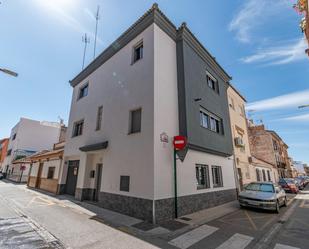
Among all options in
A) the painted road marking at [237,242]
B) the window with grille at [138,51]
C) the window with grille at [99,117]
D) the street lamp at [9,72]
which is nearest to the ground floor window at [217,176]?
the painted road marking at [237,242]

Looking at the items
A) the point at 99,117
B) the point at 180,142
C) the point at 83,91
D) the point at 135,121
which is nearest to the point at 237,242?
the point at 180,142

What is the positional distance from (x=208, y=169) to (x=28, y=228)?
9.15m

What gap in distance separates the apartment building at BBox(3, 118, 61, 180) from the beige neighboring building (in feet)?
111

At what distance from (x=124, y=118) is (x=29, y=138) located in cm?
3336

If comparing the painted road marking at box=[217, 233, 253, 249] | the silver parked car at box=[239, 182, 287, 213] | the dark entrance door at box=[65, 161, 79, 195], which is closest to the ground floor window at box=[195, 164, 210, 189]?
the silver parked car at box=[239, 182, 287, 213]

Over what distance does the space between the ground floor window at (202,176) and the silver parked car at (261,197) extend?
7.48 ft

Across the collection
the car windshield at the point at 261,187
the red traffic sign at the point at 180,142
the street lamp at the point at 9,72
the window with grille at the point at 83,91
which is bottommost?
the car windshield at the point at 261,187

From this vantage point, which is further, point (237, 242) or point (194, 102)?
point (194, 102)

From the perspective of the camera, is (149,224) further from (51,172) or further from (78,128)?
(51,172)

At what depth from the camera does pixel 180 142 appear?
782 cm

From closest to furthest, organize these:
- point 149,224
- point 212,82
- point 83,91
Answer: point 149,224
point 212,82
point 83,91

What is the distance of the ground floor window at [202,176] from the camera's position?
31.5ft

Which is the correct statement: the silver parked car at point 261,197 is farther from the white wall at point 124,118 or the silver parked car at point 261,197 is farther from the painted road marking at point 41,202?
the painted road marking at point 41,202

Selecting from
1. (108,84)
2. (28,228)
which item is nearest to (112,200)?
(28,228)
